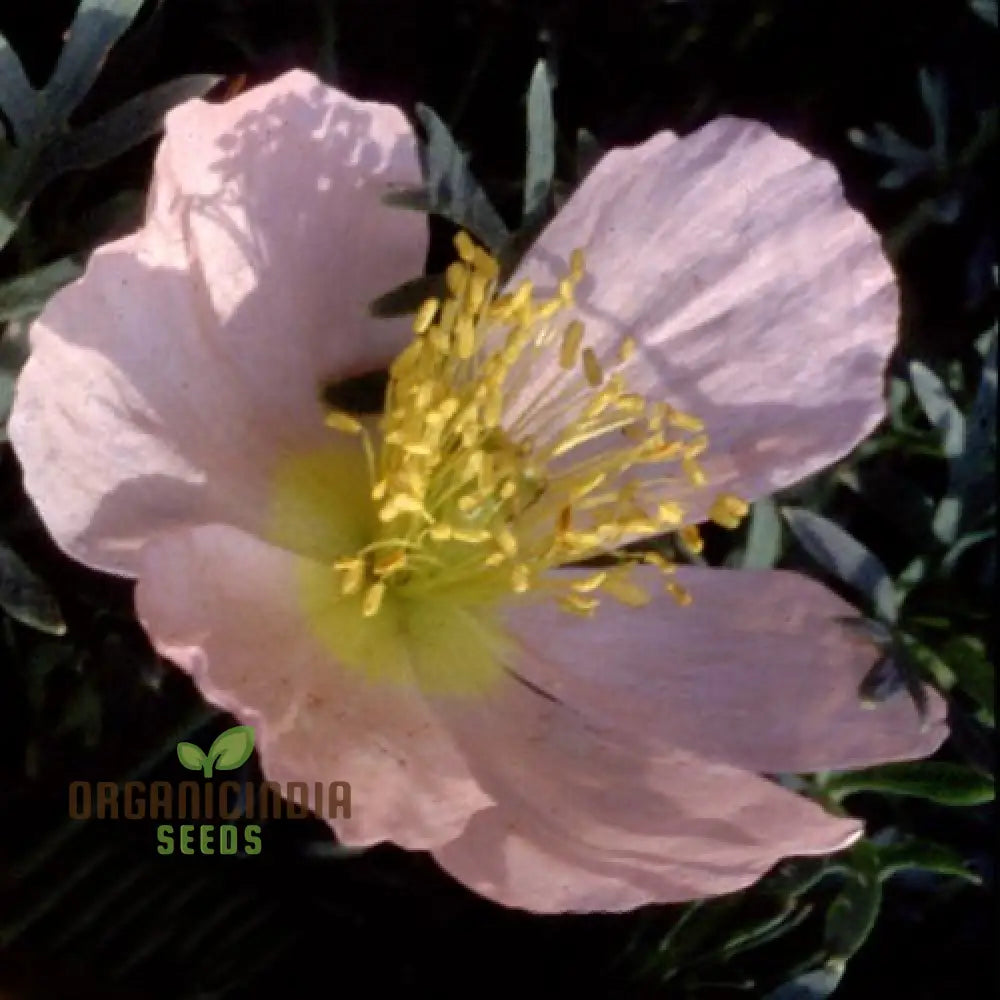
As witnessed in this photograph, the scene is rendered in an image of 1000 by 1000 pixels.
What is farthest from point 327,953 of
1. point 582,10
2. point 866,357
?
point 582,10

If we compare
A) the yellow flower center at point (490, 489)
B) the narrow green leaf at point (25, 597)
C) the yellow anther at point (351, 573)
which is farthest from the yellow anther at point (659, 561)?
the narrow green leaf at point (25, 597)

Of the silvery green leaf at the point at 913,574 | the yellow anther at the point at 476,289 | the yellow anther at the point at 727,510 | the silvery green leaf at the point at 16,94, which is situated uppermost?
the silvery green leaf at the point at 16,94

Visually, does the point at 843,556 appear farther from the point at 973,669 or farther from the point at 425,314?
the point at 425,314

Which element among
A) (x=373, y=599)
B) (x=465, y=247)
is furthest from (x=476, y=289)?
(x=373, y=599)

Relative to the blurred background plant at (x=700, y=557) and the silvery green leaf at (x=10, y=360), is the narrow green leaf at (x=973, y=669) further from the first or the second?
the silvery green leaf at (x=10, y=360)

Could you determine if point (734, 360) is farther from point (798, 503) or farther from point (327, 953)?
point (327, 953)

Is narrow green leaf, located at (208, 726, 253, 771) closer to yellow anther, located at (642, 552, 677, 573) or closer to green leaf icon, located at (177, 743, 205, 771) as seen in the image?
green leaf icon, located at (177, 743, 205, 771)

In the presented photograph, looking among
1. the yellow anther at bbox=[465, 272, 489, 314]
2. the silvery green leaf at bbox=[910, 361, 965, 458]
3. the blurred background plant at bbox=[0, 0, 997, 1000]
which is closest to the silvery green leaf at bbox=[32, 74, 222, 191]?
the blurred background plant at bbox=[0, 0, 997, 1000]
